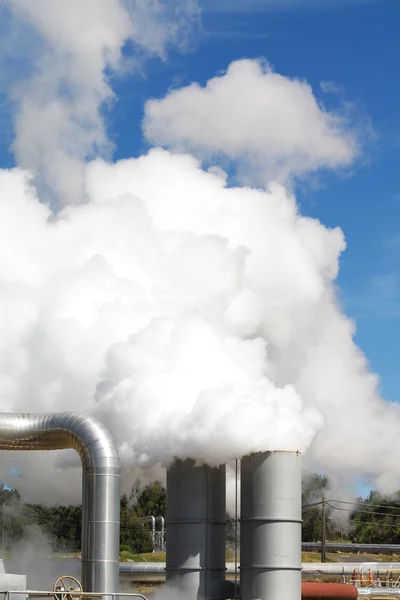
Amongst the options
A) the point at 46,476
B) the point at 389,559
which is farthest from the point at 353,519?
the point at 46,476

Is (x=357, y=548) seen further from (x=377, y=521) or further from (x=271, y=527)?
(x=271, y=527)

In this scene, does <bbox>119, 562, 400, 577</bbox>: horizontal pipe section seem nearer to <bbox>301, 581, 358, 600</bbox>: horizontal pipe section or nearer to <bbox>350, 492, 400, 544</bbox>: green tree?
<bbox>301, 581, 358, 600</bbox>: horizontal pipe section

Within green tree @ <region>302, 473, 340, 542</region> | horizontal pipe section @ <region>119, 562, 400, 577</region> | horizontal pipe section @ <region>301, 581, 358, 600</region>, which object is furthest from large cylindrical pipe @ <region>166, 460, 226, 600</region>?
green tree @ <region>302, 473, 340, 542</region>

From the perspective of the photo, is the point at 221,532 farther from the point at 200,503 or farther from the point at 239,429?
the point at 239,429

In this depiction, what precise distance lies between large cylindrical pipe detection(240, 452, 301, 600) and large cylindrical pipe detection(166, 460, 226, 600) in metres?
1.35

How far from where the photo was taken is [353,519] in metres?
108

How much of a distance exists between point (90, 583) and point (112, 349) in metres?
10.1

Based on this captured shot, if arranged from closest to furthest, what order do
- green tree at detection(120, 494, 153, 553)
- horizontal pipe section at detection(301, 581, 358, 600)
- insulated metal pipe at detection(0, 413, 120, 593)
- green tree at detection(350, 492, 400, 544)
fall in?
insulated metal pipe at detection(0, 413, 120, 593) < horizontal pipe section at detection(301, 581, 358, 600) < green tree at detection(120, 494, 153, 553) < green tree at detection(350, 492, 400, 544)

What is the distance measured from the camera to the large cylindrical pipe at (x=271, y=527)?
105 feet

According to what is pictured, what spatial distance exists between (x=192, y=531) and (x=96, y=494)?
4.76 metres

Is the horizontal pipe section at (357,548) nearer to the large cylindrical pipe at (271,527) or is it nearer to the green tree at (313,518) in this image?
the green tree at (313,518)

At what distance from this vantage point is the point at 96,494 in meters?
30.2

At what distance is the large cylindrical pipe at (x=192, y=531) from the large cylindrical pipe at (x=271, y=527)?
135cm

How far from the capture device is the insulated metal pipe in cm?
2973
